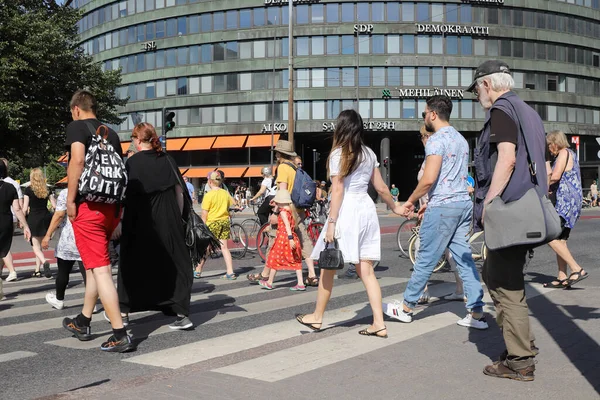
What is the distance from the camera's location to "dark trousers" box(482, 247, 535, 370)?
4.42 meters

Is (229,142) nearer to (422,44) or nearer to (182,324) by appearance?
(422,44)

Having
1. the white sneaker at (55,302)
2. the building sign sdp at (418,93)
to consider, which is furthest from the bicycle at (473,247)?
the building sign sdp at (418,93)

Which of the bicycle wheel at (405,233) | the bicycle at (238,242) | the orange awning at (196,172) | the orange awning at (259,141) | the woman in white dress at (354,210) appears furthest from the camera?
the orange awning at (196,172)

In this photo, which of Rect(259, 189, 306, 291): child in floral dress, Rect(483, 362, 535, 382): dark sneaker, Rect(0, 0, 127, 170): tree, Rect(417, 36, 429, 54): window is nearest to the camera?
Rect(483, 362, 535, 382): dark sneaker

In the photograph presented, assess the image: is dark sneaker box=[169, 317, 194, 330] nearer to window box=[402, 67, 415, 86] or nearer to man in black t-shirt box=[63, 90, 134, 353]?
man in black t-shirt box=[63, 90, 134, 353]

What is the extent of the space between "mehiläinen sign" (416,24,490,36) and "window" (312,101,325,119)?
979 cm

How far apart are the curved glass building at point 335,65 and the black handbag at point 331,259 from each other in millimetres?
49802

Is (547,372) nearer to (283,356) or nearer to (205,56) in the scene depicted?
(283,356)

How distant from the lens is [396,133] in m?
58.3

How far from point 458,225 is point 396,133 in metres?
52.8

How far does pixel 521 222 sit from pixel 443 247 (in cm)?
176

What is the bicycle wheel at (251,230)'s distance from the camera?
1408cm

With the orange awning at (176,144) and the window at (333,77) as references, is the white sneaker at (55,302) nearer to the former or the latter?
the window at (333,77)

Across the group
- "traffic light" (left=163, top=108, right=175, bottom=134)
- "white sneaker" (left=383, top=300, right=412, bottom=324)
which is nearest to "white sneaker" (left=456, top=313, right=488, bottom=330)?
"white sneaker" (left=383, top=300, right=412, bottom=324)
